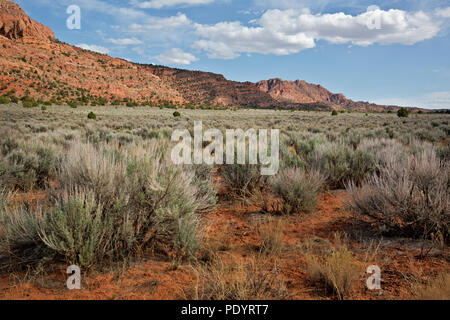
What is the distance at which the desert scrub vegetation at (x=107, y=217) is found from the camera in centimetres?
256

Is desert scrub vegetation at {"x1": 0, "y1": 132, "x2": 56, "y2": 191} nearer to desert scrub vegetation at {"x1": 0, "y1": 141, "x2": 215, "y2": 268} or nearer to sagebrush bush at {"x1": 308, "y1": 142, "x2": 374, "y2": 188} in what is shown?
desert scrub vegetation at {"x1": 0, "y1": 141, "x2": 215, "y2": 268}

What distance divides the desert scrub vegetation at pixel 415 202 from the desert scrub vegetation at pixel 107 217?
8.46 ft

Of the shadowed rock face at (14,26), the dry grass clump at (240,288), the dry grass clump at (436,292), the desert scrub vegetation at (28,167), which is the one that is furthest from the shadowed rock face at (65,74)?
the dry grass clump at (436,292)

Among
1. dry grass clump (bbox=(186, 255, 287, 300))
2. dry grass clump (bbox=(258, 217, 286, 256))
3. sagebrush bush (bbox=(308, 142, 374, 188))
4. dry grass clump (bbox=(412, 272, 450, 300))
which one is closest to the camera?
dry grass clump (bbox=(412, 272, 450, 300))

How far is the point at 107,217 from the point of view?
2.83 m

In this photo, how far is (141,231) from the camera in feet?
10.00

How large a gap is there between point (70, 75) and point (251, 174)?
83.9m

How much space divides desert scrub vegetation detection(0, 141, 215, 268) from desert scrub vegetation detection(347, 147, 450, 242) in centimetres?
258

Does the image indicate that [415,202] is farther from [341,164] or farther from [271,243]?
[341,164]

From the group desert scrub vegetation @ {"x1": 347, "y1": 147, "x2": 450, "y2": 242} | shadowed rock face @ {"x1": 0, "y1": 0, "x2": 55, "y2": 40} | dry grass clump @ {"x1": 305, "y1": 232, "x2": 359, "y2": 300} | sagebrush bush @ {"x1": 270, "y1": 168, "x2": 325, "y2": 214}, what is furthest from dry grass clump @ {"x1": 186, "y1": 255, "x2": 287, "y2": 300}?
shadowed rock face @ {"x1": 0, "y1": 0, "x2": 55, "y2": 40}

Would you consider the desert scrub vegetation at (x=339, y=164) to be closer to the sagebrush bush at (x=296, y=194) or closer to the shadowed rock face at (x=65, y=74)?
the sagebrush bush at (x=296, y=194)

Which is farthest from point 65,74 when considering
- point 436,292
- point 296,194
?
point 436,292

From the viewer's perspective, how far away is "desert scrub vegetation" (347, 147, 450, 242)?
3.20 meters
